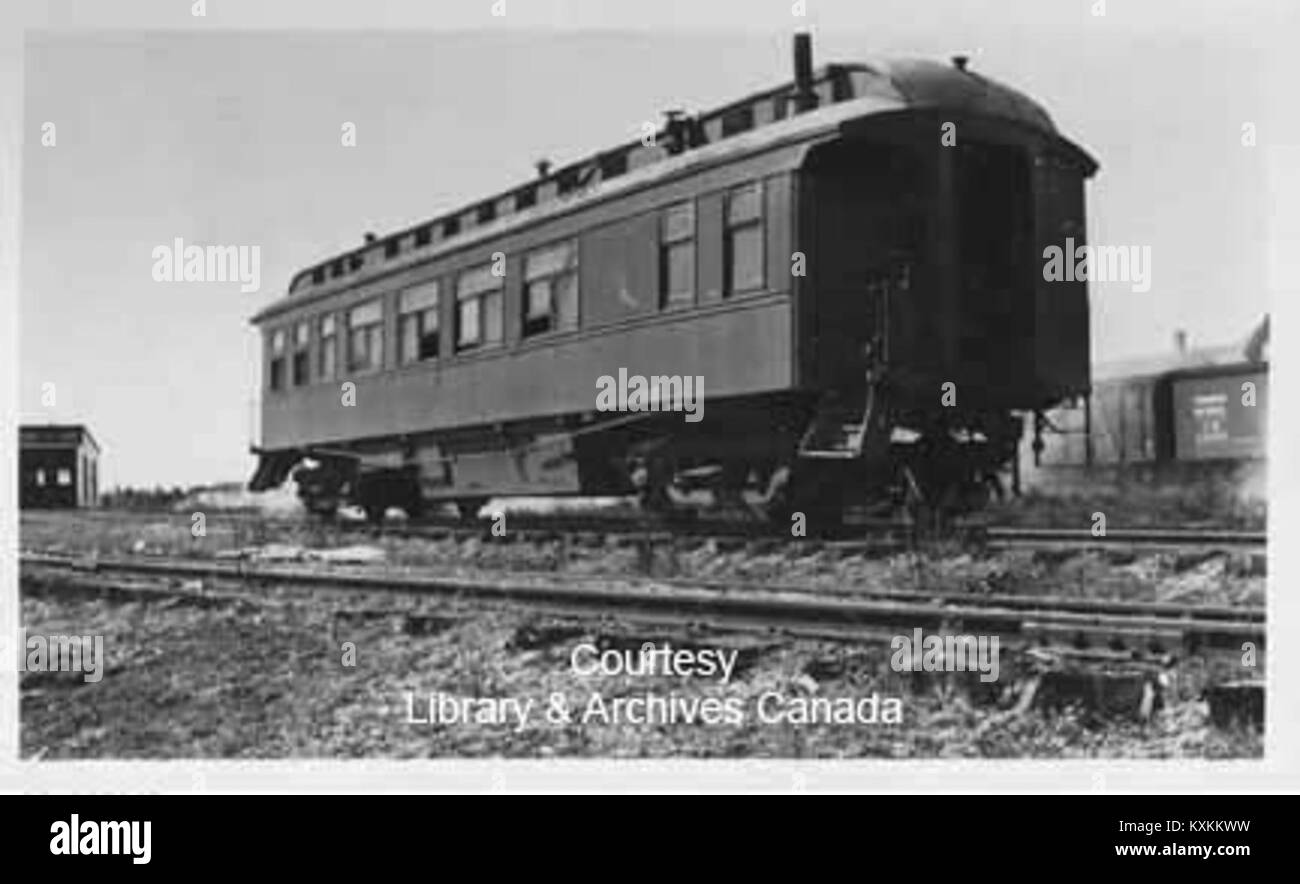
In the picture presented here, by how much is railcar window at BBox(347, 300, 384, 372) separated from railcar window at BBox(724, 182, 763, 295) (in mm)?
1784

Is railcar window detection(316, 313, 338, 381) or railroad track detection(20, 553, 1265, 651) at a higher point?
railcar window detection(316, 313, 338, 381)

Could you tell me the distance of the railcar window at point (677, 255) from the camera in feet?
17.7

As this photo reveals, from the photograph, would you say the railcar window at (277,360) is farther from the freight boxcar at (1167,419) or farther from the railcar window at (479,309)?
the freight boxcar at (1167,419)

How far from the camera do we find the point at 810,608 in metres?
4.66

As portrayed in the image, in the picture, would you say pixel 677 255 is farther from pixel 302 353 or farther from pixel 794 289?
pixel 302 353

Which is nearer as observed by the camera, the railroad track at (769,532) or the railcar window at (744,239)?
the railroad track at (769,532)

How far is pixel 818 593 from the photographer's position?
493 cm

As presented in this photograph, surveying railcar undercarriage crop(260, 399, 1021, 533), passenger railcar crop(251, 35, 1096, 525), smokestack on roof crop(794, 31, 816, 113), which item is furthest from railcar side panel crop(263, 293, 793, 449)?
smokestack on roof crop(794, 31, 816, 113)

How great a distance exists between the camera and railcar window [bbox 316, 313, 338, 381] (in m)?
6.40

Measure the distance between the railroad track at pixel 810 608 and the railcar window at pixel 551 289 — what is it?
0.96m

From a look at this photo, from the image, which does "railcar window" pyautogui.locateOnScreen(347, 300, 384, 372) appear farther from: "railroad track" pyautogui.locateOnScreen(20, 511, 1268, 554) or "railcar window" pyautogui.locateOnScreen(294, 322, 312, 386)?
"railroad track" pyautogui.locateOnScreen(20, 511, 1268, 554)

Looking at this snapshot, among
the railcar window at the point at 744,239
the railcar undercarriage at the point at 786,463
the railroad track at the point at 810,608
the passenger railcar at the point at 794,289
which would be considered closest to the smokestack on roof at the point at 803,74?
the passenger railcar at the point at 794,289
